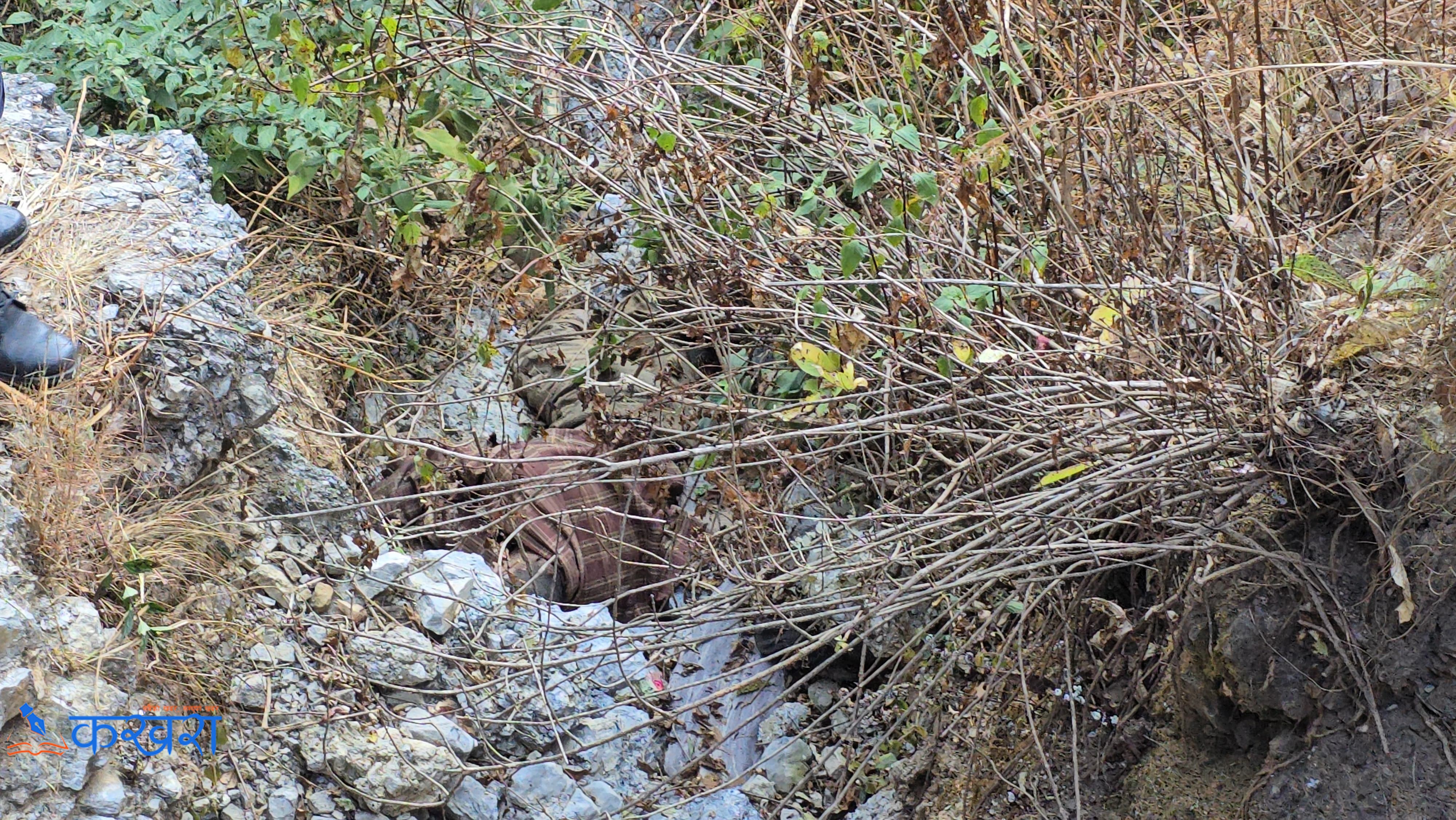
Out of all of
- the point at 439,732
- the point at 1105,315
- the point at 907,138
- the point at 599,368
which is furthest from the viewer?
the point at 599,368

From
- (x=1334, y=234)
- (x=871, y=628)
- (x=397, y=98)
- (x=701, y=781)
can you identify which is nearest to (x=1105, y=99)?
(x=1334, y=234)

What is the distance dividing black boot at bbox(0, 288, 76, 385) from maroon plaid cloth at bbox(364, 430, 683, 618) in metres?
1.07

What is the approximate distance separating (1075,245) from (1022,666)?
95cm

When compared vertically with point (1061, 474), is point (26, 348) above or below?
below

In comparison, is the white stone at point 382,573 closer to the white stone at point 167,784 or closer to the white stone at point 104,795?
the white stone at point 167,784

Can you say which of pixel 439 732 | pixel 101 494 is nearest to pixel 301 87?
pixel 101 494

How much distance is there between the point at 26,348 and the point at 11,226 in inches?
11.9

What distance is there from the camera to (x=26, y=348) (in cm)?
259

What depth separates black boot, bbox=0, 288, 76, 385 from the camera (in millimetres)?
2578

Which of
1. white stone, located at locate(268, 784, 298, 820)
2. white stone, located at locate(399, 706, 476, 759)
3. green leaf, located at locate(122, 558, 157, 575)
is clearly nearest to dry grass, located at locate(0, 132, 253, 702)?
green leaf, located at locate(122, 558, 157, 575)

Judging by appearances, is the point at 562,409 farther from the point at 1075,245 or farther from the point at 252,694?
the point at 1075,245

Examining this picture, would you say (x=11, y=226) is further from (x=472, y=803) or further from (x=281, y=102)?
(x=472, y=803)

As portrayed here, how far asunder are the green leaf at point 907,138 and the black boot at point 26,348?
196cm

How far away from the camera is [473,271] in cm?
436
